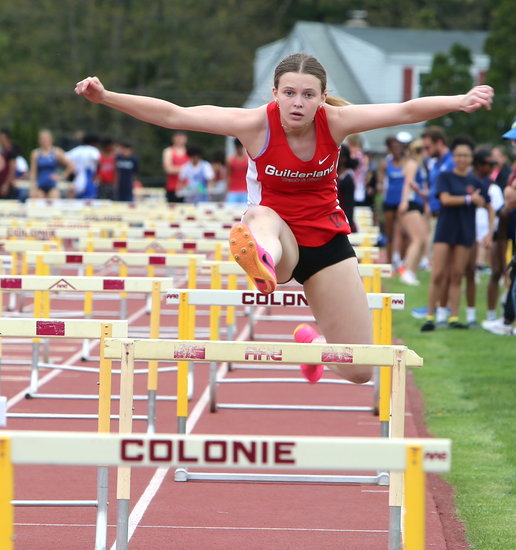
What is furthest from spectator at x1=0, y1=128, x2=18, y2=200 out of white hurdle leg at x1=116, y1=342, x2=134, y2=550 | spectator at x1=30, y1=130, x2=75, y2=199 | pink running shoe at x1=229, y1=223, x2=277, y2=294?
white hurdle leg at x1=116, y1=342, x2=134, y2=550

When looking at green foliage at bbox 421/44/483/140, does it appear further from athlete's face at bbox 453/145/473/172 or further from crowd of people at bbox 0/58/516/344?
athlete's face at bbox 453/145/473/172

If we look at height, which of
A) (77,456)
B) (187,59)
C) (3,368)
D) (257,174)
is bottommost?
(3,368)

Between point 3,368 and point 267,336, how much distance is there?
310 cm

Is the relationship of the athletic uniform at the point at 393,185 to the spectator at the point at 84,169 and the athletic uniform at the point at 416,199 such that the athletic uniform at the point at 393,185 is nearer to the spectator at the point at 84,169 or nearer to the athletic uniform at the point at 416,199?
the athletic uniform at the point at 416,199

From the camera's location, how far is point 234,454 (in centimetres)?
371

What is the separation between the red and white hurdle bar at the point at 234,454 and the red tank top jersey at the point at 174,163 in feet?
67.9

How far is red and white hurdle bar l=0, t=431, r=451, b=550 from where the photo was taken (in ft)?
11.8

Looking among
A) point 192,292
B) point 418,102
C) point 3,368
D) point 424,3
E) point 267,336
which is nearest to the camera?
point 418,102

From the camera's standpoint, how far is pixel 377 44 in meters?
58.7

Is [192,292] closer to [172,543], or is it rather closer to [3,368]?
[172,543]

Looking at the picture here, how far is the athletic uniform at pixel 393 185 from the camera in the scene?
1970 centimetres

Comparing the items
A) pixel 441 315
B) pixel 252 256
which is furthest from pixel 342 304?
pixel 441 315

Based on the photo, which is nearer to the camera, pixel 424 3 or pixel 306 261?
pixel 306 261

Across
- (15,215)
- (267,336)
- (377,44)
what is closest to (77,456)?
(267,336)
